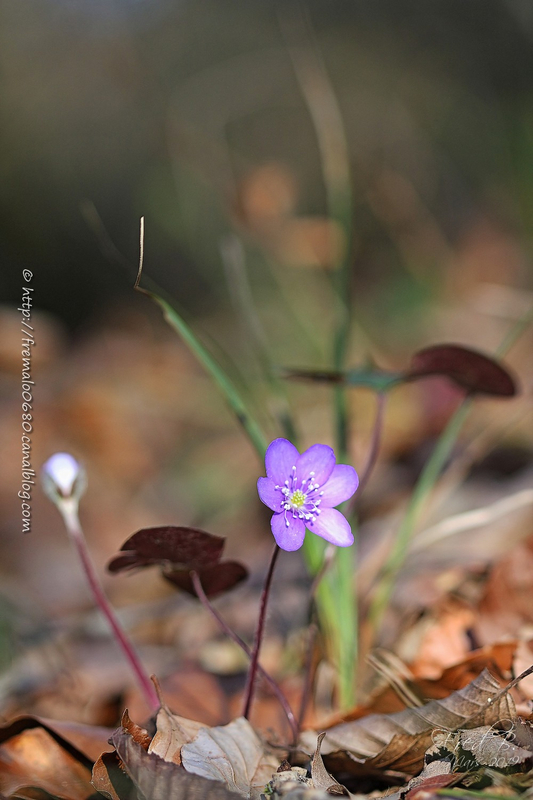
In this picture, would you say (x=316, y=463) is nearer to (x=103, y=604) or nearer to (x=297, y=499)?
(x=297, y=499)

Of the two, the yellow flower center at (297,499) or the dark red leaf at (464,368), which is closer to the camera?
the yellow flower center at (297,499)

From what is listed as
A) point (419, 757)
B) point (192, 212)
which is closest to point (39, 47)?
point (192, 212)

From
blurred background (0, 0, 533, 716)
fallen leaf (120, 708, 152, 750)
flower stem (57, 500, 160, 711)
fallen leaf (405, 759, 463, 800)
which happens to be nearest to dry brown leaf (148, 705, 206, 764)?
fallen leaf (120, 708, 152, 750)

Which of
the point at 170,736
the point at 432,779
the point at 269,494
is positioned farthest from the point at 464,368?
the point at 170,736

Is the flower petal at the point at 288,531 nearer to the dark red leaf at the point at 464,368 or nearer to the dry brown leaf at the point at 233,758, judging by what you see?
the dry brown leaf at the point at 233,758

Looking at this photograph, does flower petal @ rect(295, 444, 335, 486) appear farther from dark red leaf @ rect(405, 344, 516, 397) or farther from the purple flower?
dark red leaf @ rect(405, 344, 516, 397)

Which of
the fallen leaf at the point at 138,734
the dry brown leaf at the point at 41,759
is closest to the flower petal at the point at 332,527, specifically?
the fallen leaf at the point at 138,734
